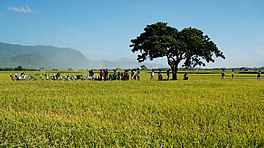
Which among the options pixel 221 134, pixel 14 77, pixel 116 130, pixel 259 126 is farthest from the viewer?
pixel 14 77

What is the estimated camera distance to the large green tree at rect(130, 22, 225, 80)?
43.2m

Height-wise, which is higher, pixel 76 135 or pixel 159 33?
pixel 159 33

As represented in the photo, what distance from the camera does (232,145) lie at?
675cm

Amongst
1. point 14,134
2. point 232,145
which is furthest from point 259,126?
point 14,134

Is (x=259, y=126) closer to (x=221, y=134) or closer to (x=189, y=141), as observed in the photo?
(x=221, y=134)

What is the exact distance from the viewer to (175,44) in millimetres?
43125

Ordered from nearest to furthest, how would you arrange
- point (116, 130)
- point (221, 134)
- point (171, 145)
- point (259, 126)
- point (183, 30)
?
point (171, 145), point (221, 134), point (116, 130), point (259, 126), point (183, 30)

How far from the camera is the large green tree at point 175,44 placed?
43.2m

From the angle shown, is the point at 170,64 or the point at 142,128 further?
the point at 170,64

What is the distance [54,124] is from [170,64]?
38332mm

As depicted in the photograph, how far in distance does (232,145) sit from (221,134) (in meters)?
0.80

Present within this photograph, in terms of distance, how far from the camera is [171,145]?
6.68m

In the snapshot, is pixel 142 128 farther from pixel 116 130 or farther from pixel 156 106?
pixel 156 106

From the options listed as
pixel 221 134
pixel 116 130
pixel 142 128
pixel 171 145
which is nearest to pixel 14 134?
pixel 116 130
